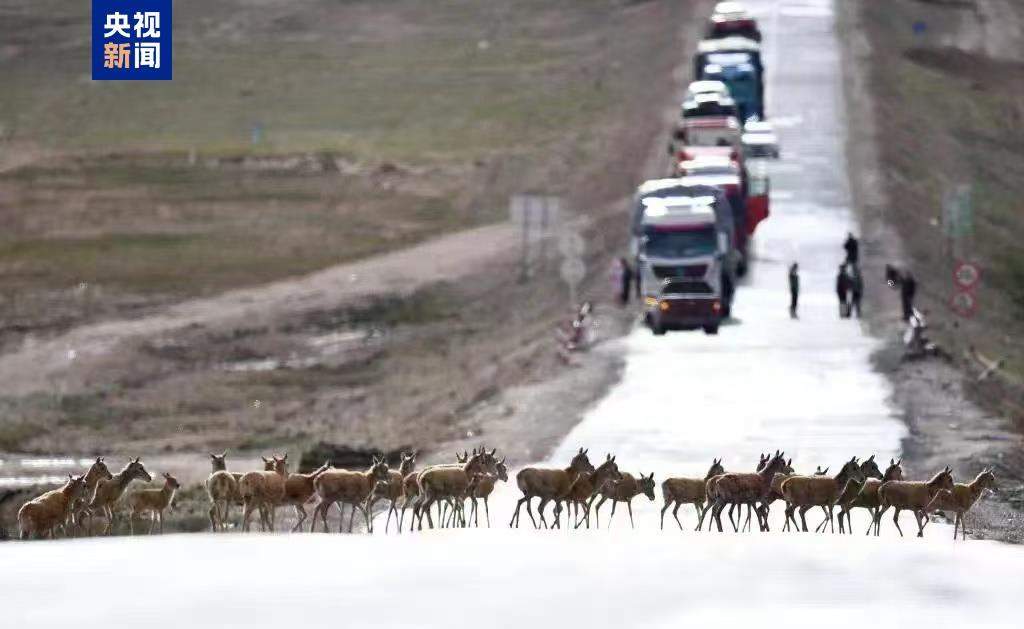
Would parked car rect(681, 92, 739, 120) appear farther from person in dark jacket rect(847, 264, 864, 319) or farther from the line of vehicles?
person in dark jacket rect(847, 264, 864, 319)

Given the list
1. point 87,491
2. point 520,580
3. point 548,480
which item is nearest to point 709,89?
point 548,480

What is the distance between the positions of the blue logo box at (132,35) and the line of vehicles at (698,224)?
1256 centimetres

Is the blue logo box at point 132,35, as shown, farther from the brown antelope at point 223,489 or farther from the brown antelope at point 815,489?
the brown antelope at point 815,489

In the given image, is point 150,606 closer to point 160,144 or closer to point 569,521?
point 569,521

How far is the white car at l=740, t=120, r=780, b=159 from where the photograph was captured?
88.6 metres

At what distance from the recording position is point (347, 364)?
65.4 m

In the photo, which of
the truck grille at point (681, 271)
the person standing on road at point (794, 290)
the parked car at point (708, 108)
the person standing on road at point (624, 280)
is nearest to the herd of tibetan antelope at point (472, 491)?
the truck grille at point (681, 271)

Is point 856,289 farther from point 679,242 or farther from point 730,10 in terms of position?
point 730,10

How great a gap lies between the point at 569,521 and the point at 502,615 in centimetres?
824

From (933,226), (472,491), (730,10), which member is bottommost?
(472,491)

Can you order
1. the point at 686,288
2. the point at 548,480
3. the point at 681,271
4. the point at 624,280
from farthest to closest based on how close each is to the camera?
the point at 624,280
the point at 686,288
the point at 681,271
the point at 548,480

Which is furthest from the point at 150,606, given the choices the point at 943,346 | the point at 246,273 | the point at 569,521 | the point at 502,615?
the point at 246,273

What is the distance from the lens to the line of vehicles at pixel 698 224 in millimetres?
58469

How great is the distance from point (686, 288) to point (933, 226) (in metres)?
24.2
